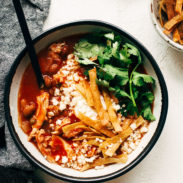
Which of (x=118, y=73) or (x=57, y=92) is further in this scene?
(x=57, y=92)

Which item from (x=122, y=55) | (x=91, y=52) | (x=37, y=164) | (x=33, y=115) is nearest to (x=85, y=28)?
(x=91, y=52)

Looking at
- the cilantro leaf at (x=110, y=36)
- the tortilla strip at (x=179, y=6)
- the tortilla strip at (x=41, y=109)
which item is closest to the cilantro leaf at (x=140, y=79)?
the cilantro leaf at (x=110, y=36)

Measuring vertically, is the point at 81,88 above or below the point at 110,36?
below

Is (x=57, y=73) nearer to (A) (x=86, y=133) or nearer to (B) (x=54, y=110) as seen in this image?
(B) (x=54, y=110)

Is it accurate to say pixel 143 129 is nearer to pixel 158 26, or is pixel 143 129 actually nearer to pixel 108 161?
pixel 108 161

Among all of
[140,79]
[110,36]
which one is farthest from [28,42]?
[140,79]

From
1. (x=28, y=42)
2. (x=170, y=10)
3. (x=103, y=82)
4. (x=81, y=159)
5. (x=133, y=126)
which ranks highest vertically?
(x=170, y=10)

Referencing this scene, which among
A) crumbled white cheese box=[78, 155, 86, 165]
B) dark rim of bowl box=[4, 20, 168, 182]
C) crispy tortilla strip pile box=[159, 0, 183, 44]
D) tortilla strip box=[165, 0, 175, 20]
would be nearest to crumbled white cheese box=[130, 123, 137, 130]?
dark rim of bowl box=[4, 20, 168, 182]
